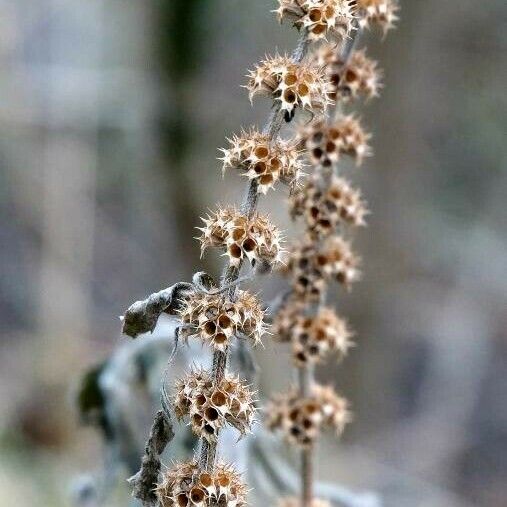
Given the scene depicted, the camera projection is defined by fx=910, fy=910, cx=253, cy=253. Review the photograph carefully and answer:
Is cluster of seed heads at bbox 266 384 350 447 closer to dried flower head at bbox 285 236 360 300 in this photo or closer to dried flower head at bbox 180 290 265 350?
dried flower head at bbox 285 236 360 300

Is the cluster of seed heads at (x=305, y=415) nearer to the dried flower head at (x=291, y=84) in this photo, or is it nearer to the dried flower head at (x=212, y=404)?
the dried flower head at (x=212, y=404)

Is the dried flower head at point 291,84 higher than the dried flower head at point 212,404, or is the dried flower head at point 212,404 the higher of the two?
the dried flower head at point 291,84

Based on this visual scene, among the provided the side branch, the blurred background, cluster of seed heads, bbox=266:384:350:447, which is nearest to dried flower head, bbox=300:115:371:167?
the side branch

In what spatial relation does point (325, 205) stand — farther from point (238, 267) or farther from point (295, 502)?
point (295, 502)

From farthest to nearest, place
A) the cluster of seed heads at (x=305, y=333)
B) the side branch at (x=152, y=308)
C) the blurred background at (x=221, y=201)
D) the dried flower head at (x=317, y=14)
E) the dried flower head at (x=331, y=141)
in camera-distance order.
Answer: the blurred background at (x=221, y=201)
the cluster of seed heads at (x=305, y=333)
the dried flower head at (x=331, y=141)
the side branch at (x=152, y=308)
the dried flower head at (x=317, y=14)

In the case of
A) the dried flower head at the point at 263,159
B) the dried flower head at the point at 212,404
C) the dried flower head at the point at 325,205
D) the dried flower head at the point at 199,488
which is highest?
the dried flower head at the point at 325,205

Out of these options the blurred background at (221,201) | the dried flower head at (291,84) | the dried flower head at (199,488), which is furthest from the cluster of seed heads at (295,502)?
the blurred background at (221,201)

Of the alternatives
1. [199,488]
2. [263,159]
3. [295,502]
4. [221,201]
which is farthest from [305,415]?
[221,201]

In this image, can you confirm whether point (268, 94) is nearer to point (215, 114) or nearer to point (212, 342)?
point (212, 342)
